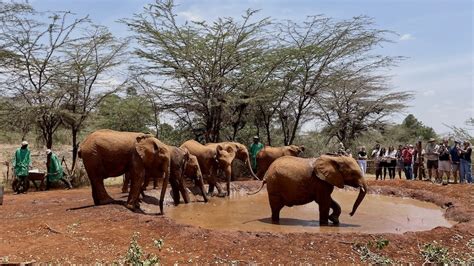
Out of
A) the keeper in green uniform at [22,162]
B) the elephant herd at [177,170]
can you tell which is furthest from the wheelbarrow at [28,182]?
the elephant herd at [177,170]

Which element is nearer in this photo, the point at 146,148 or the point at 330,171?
the point at 330,171

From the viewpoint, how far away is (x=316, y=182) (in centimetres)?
1202

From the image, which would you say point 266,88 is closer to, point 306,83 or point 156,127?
point 306,83

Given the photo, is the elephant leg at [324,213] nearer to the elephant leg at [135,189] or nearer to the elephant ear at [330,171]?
the elephant ear at [330,171]

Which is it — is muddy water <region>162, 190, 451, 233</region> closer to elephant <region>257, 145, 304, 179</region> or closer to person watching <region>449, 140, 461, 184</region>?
person watching <region>449, 140, 461, 184</region>

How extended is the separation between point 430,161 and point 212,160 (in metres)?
9.47

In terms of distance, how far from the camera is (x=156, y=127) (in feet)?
89.7

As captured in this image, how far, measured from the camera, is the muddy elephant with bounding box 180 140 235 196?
17969 millimetres

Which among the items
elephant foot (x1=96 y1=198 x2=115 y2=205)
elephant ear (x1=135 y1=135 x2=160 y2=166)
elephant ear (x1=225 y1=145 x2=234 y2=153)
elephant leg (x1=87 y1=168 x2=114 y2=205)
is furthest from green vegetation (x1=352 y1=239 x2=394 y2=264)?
elephant ear (x1=225 y1=145 x2=234 y2=153)

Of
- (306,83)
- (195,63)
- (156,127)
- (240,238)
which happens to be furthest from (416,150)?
(240,238)

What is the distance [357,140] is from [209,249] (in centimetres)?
2790

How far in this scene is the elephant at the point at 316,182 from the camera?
467 inches

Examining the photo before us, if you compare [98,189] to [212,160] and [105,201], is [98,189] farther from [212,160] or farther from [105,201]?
[212,160]

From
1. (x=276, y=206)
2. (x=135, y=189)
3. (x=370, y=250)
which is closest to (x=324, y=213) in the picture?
(x=276, y=206)
